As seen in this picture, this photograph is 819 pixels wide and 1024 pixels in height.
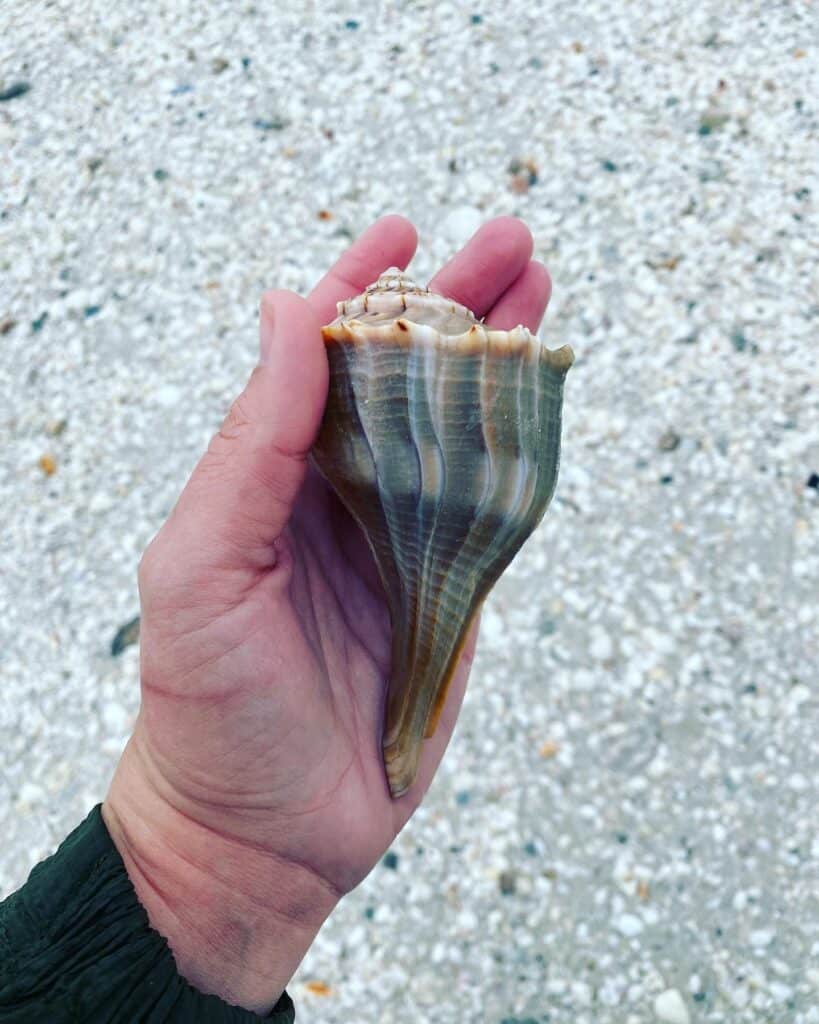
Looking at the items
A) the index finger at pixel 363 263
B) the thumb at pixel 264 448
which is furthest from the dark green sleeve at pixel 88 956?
the index finger at pixel 363 263

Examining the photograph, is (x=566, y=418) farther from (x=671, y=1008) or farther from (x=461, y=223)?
(x=671, y=1008)

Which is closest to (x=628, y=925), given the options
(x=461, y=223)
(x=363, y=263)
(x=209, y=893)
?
(x=209, y=893)

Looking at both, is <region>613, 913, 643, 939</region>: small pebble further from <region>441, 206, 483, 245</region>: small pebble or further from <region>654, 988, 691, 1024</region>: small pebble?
<region>441, 206, 483, 245</region>: small pebble

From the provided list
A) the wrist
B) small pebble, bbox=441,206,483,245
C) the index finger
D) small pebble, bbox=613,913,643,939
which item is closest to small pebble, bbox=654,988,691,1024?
→ small pebble, bbox=613,913,643,939

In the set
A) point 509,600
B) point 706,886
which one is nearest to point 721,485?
point 509,600

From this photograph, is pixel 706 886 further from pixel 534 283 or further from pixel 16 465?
pixel 16 465

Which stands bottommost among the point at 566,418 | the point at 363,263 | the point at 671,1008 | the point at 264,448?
the point at 671,1008

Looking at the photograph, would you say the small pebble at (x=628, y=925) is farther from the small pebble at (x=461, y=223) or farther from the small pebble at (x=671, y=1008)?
the small pebble at (x=461, y=223)
